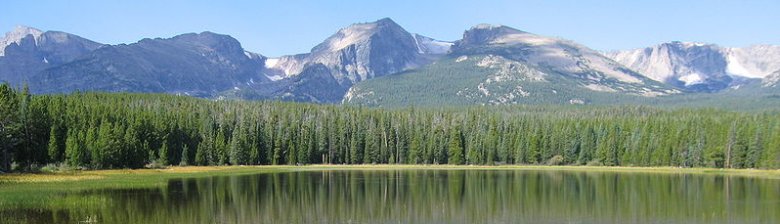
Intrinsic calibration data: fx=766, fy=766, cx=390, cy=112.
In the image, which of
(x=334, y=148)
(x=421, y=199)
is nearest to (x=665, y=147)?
(x=334, y=148)

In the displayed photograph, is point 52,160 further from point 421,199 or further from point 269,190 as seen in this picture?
point 421,199

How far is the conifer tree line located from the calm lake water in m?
38.6

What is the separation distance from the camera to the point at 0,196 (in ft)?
219

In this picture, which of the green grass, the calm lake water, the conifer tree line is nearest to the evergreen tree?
the conifer tree line

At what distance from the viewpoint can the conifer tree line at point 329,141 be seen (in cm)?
12031

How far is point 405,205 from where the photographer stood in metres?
68.6

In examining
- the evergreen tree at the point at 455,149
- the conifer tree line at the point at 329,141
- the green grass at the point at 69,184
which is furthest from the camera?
the evergreen tree at the point at 455,149

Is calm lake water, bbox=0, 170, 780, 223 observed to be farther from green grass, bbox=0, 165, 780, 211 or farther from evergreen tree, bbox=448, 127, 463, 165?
evergreen tree, bbox=448, 127, 463, 165

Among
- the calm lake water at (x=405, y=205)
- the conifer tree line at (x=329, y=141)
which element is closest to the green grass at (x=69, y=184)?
the calm lake water at (x=405, y=205)

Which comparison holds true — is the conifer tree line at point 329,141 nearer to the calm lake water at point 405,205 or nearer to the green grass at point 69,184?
the green grass at point 69,184

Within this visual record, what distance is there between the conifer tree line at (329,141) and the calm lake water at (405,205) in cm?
3859

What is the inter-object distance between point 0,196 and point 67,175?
33.9m

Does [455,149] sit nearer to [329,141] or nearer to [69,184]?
[329,141]

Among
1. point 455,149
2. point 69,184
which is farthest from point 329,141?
point 69,184
